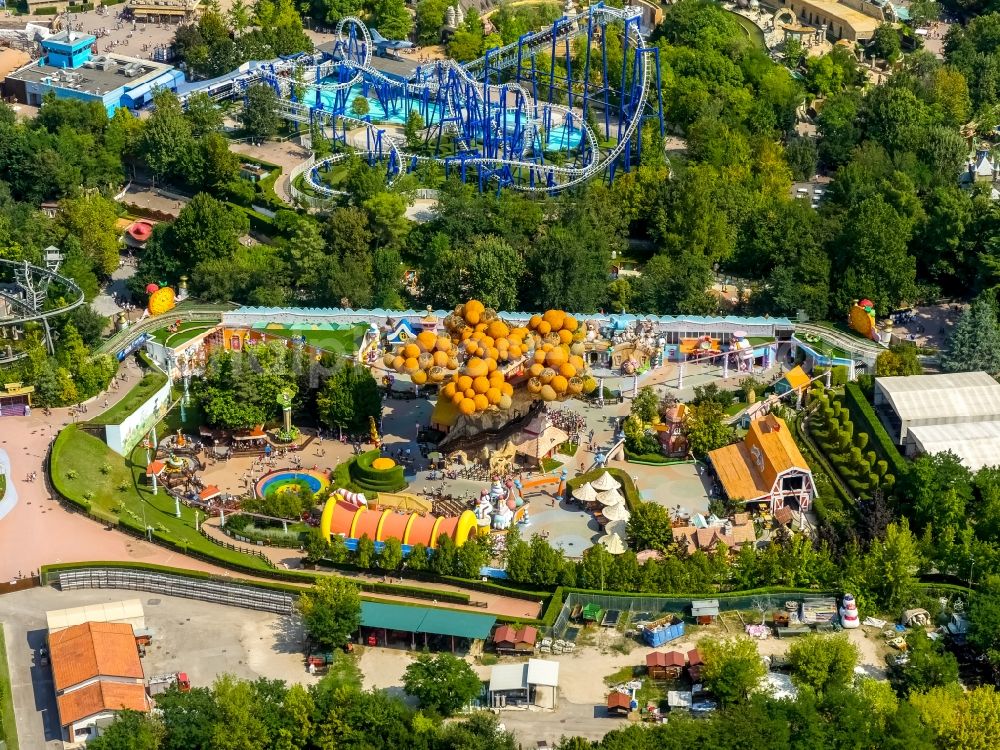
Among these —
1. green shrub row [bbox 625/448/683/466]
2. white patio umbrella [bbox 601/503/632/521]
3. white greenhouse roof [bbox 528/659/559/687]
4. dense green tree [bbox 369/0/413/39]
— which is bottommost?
dense green tree [bbox 369/0/413/39]

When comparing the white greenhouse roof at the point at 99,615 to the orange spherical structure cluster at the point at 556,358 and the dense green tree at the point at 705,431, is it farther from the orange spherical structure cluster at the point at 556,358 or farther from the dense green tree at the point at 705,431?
the dense green tree at the point at 705,431

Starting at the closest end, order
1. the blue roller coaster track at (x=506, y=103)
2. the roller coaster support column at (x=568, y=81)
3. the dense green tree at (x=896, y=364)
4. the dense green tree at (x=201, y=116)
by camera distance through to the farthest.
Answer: the dense green tree at (x=896, y=364)
the blue roller coaster track at (x=506, y=103)
the dense green tree at (x=201, y=116)
the roller coaster support column at (x=568, y=81)

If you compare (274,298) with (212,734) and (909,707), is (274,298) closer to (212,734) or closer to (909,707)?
(212,734)

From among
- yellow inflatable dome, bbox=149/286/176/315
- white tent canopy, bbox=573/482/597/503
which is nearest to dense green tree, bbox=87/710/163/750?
white tent canopy, bbox=573/482/597/503

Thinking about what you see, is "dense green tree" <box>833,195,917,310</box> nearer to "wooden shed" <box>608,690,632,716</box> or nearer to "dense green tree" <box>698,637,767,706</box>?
"dense green tree" <box>698,637,767,706</box>

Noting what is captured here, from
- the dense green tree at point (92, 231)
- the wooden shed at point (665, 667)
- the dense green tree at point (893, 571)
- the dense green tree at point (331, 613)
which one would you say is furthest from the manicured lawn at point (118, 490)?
the dense green tree at point (893, 571)

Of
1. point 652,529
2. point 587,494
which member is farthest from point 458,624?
point 587,494

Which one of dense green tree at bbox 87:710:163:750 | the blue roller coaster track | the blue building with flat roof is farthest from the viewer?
the blue building with flat roof
